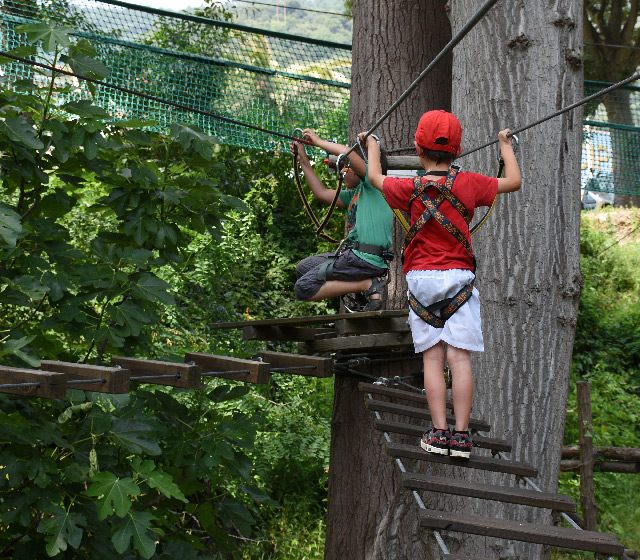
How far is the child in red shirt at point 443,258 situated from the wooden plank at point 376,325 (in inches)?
48.5

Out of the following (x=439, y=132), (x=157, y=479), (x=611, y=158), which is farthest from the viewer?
(x=611, y=158)

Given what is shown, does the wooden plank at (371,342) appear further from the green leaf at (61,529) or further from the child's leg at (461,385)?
the green leaf at (61,529)

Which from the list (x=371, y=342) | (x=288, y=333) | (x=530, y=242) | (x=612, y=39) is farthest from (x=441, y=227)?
(x=612, y=39)

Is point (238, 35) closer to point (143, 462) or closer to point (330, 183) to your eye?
point (330, 183)

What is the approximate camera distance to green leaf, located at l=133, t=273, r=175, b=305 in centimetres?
437

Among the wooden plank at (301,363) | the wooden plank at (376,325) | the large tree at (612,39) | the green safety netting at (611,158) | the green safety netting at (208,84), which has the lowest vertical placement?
the wooden plank at (301,363)

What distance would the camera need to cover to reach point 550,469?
4.42 meters

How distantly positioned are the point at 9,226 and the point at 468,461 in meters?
1.76

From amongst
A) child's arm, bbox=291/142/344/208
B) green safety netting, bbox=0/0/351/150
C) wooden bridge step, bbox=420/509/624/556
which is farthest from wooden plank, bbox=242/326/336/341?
wooden bridge step, bbox=420/509/624/556

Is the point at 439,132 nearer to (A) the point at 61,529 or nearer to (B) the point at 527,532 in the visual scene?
(B) the point at 527,532

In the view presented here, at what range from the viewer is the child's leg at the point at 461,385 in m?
3.57

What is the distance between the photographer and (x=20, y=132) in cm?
418

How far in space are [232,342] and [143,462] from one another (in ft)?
16.6

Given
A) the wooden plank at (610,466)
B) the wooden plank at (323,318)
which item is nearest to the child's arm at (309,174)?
the wooden plank at (323,318)
